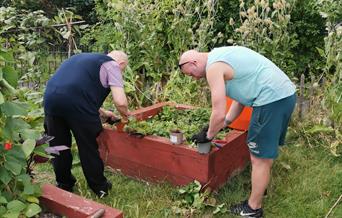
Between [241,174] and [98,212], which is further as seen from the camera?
[241,174]

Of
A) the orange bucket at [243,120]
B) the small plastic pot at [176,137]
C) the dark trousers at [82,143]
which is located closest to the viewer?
the dark trousers at [82,143]

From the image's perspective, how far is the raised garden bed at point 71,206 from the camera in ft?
7.14

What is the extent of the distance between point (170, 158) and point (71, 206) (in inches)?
61.3

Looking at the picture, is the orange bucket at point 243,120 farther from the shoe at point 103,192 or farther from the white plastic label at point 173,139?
the shoe at point 103,192

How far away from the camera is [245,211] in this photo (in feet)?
11.3

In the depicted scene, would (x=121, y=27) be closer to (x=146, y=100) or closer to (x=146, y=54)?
(x=146, y=54)

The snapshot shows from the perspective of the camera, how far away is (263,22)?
4.88 m

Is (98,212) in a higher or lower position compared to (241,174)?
higher

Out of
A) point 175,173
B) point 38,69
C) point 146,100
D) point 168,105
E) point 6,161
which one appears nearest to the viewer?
point 6,161

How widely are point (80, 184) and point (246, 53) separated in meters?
1.93

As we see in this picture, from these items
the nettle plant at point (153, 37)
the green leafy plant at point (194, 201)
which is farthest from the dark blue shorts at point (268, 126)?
the nettle plant at point (153, 37)

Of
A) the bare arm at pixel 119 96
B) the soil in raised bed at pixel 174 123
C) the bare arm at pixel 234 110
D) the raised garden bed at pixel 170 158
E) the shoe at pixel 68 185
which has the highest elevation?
the bare arm at pixel 119 96

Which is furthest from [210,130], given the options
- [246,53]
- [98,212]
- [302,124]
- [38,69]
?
[38,69]

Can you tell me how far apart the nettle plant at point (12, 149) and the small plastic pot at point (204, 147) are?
5.24ft
